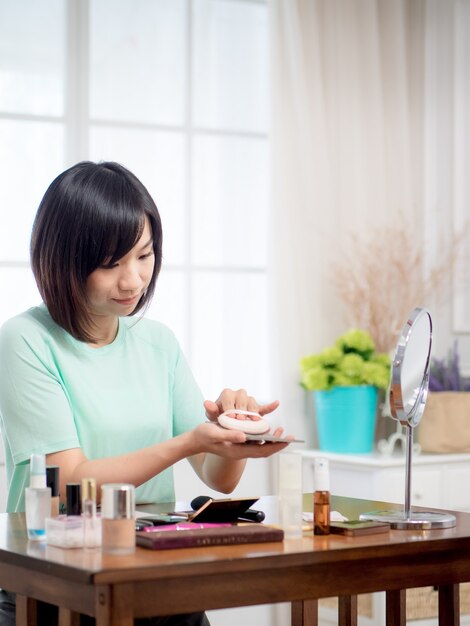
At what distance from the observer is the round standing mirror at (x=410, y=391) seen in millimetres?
1879

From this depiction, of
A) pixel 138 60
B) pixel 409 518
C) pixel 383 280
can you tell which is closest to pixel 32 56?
pixel 138 60

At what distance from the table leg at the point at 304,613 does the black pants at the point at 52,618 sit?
0.24 m

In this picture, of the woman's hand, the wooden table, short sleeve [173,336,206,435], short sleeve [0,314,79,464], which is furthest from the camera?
short sleeve [173,336,206,435]

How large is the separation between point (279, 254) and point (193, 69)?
714 mm

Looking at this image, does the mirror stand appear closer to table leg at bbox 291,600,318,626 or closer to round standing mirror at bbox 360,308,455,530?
round standing mirror at bbox 360,308,455,530

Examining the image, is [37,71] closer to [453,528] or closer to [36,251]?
[36,251]

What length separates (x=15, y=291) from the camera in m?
3.39

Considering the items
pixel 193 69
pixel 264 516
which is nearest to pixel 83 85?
pixel 193 69

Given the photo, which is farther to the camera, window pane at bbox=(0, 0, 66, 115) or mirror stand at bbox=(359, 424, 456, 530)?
window pane at bbox=(0, 0, 66, 115)

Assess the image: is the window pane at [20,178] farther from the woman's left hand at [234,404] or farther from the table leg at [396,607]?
the table leg at [396,607]

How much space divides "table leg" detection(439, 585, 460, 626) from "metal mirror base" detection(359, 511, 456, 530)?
0.12 meters

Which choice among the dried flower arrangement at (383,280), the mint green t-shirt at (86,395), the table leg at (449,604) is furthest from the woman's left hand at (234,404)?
the dried flower arrangement at (383,280)

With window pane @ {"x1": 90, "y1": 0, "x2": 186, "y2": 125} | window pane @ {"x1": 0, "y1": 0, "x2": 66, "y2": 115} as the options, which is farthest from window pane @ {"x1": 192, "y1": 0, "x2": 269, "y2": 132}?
window pane @ {"x1": 0, "y1": 0, "x2": 66, "y2": 115}

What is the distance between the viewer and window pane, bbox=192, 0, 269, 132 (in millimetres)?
3686
